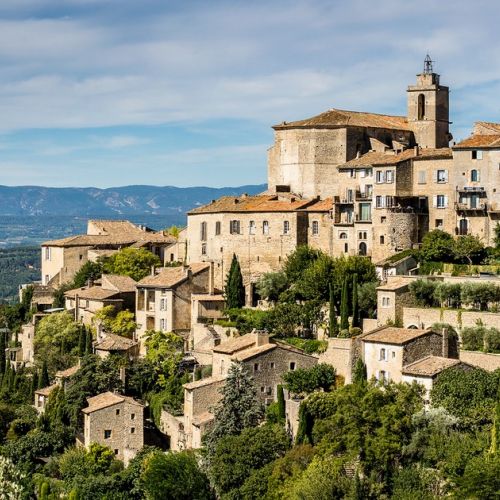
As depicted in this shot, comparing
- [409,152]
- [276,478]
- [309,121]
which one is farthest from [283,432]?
[309,121]

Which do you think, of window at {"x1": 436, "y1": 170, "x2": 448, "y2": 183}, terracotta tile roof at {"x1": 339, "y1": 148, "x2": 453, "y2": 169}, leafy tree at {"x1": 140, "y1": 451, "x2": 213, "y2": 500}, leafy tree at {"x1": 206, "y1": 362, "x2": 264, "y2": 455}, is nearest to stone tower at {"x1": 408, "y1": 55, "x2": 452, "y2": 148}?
terracotta tile roof at {"x1": 339, "y1": 148, "x2": 453, "y2": 169}

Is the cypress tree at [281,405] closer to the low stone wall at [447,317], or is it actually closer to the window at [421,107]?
the low stone wall at [447,317]

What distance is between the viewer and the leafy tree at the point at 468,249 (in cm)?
5816

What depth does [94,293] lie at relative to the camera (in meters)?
68.3

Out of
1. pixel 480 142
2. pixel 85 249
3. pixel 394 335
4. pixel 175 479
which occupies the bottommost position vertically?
pixel 175 479

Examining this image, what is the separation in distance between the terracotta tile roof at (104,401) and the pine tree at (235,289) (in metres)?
9.85

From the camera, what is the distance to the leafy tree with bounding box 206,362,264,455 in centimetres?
4925

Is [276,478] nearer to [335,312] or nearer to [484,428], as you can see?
[484,428]

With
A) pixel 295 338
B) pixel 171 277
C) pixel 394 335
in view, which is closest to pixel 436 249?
pixel 295 338

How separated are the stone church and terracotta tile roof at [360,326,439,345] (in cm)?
1081

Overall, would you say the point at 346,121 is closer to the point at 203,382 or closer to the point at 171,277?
the point at 171,277

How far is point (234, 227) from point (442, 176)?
1284cm

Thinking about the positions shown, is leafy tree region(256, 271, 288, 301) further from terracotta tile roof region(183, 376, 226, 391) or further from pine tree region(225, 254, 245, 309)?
terracotta tile roof region(183, 376, 226, 391)

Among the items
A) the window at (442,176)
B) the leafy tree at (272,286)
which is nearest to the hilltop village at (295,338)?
the window at (442,176)
